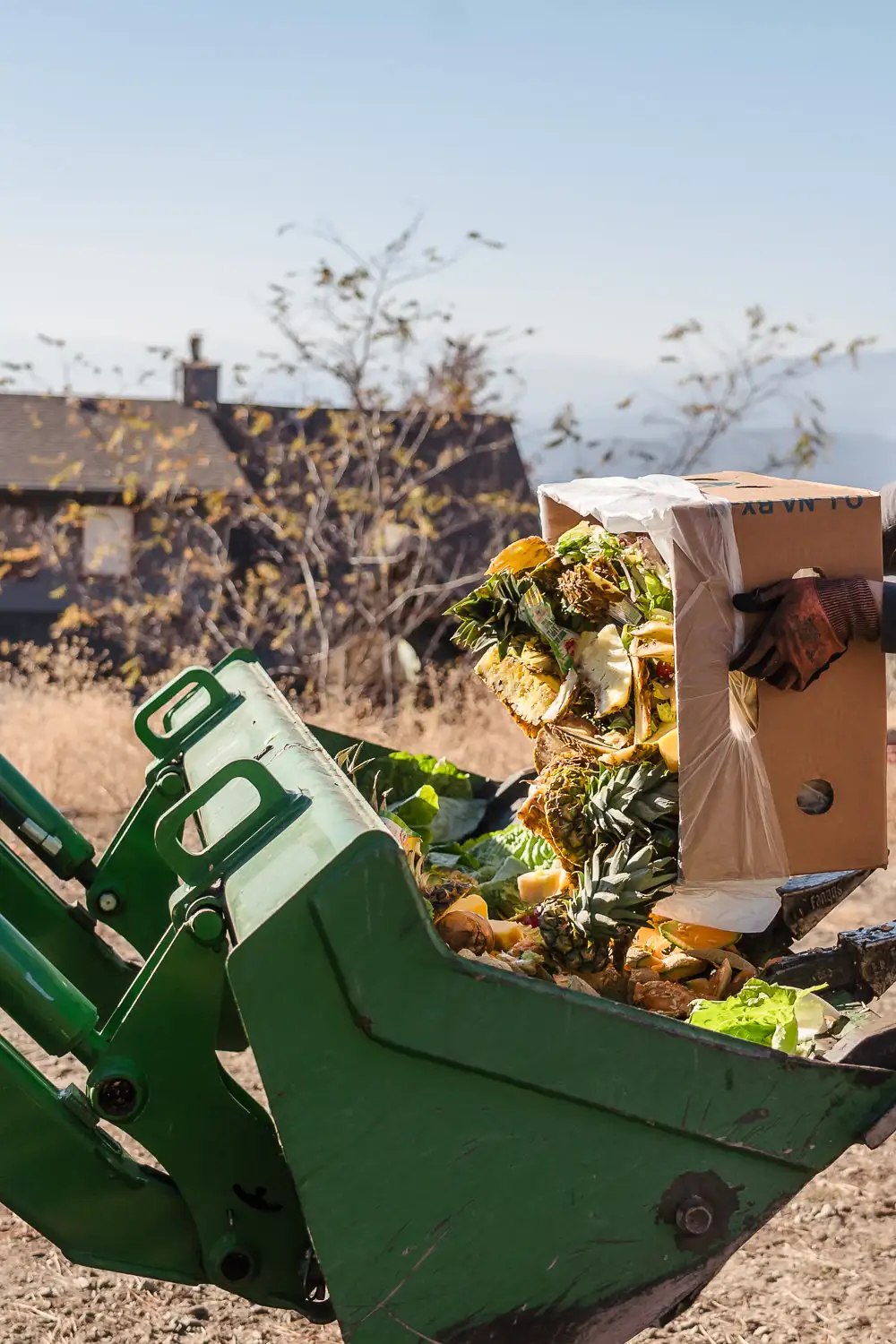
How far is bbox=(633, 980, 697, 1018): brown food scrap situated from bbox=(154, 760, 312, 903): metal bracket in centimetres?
101

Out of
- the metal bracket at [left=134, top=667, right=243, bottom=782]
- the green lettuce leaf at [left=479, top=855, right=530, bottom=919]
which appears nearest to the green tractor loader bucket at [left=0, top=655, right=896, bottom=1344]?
the metal bracket at [left=134, top=667, right=243, bottom=782]

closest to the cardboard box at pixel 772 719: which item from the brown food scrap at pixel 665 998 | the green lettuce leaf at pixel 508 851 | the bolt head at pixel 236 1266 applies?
the brown food scrap at pixel 665 998

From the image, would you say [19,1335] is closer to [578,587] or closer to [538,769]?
[538,769]

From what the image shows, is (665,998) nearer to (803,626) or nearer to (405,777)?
(803,626)

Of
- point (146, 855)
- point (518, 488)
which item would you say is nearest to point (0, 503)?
point (518, 488)

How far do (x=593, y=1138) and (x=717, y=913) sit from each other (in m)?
0.97

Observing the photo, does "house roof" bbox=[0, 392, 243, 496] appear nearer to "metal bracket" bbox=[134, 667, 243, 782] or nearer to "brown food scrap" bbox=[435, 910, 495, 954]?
"metal bracket" bbox=[134, 667, 243, 782]

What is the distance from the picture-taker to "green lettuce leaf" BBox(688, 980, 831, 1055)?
101 inches

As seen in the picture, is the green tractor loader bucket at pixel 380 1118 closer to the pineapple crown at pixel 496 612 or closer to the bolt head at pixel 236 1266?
the bolt head at pixel 236 1266

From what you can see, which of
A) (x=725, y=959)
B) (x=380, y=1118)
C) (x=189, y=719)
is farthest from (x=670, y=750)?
(x=189, y=719)

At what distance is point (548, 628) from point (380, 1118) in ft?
5.62

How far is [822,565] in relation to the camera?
2.96 meters

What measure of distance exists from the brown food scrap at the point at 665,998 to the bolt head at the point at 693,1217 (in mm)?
680

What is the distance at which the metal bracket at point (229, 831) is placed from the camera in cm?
242
